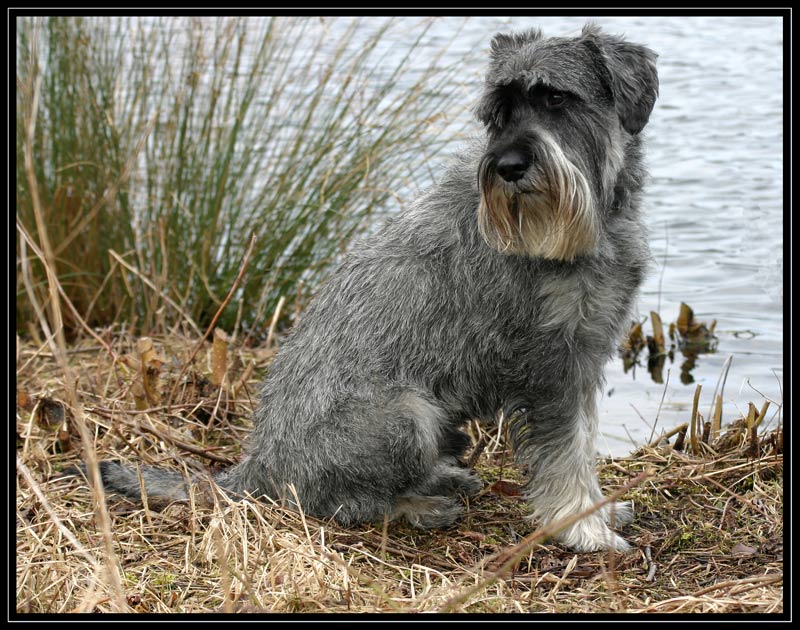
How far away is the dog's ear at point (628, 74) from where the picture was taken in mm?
3908

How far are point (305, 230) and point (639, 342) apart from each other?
251 centimetres

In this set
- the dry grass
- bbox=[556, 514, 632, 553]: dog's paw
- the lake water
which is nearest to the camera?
the dry grass

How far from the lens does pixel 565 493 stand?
4.32 m

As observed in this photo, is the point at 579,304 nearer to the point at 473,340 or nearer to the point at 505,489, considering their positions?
the point at 473,340

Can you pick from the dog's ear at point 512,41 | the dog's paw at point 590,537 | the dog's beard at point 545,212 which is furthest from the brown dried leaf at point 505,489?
the dog's ear at point 512,41

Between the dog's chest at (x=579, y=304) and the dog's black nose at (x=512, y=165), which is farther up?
the dog's black nose at (x=512, y=165)

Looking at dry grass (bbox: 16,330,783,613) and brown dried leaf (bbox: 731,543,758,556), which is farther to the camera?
brown dried leaf (bbox: 731,543,758,556)

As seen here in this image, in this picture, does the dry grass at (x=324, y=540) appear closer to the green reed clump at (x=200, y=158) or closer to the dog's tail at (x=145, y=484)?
the dog's tail at (x=145, y=484)

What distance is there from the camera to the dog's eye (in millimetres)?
3857

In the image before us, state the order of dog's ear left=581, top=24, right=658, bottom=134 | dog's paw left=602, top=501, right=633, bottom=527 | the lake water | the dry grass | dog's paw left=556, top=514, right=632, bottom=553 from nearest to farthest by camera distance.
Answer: the dry grass < dog's ear left=581, top=24, right=658, bottom=134 < dog's paw left=556, top=514, right=632, bottom=553 < dog's paw left=602, top=501, right=633, bottom=527 < the lake water

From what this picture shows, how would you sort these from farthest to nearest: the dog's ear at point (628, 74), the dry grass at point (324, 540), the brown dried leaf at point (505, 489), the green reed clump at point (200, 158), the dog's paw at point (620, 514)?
the green reed clump at point (200, 158) → the brown dried leaf at point (505, 489) → the dog's paw at point (620, 514) → the dog's ear at point (628, 74) → the dry grass at point (324, 540)

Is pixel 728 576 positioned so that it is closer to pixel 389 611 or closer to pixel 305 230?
pixel 389 611

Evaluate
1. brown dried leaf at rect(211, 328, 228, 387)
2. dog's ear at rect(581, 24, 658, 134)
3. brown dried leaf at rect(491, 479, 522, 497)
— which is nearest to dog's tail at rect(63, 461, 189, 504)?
brown dried leaf at rect(211, 328, 228, 387)

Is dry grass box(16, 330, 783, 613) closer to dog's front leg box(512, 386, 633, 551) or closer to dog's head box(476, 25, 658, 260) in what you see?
dog's front leg box(512, 386, 633, 551)
